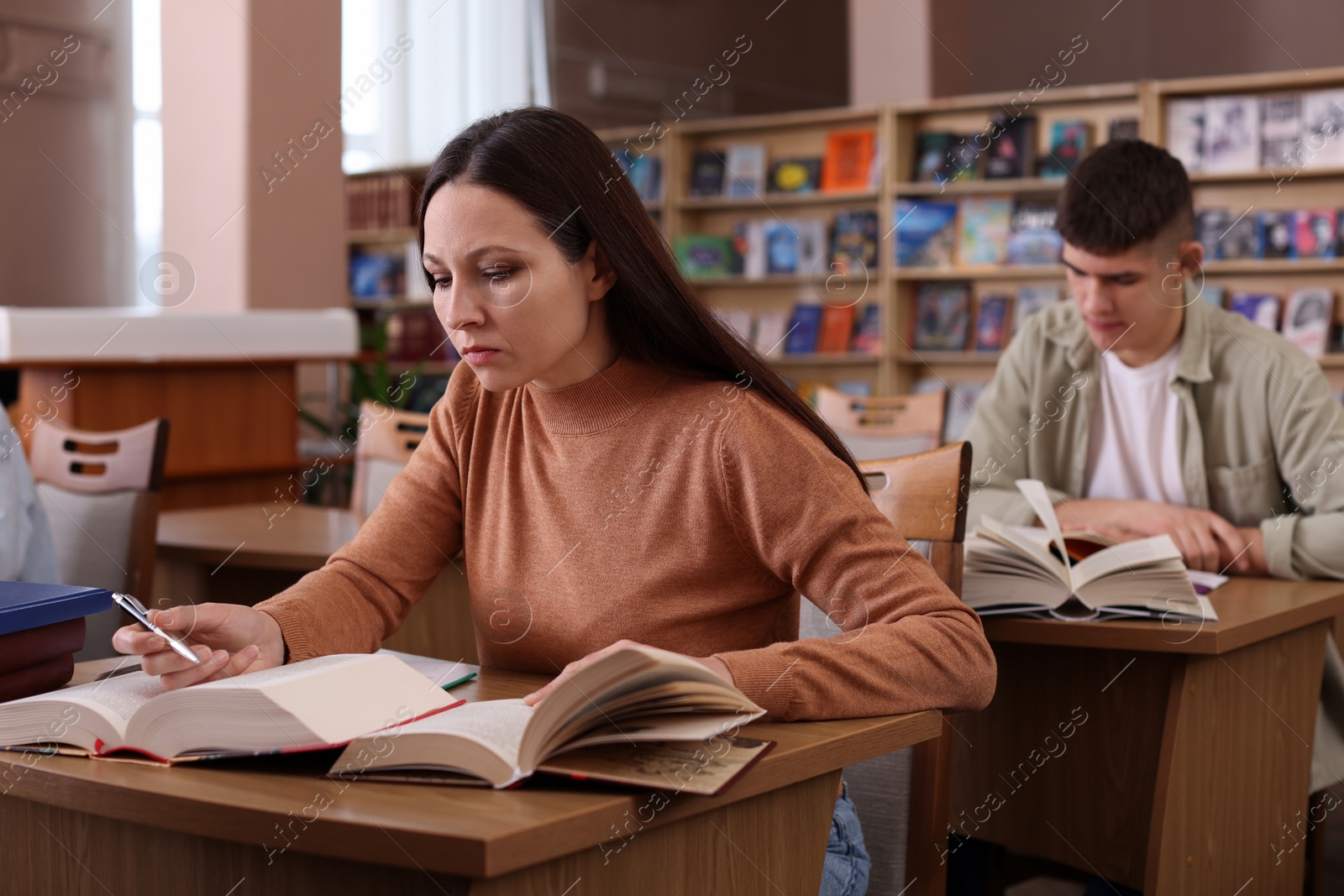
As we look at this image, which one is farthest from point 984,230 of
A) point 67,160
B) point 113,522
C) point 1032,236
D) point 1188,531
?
point 113,522

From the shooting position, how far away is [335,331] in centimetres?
470

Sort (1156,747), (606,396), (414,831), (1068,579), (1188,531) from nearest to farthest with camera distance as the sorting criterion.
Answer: (414,831)
(606,396)
(1068,579)
(1156,747)
(1188,531)

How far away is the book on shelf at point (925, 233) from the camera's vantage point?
19.8 feet

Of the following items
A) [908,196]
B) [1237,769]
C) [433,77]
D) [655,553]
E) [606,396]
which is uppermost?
[433,77]

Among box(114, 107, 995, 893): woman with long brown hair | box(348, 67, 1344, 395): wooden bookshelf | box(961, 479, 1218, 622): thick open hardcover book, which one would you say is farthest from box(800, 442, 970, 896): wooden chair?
box(348, 67, 1344, 395): wooden bookshelf

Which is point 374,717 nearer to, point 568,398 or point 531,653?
point 531,653

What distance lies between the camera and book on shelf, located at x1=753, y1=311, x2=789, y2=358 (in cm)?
654

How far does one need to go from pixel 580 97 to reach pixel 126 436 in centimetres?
573

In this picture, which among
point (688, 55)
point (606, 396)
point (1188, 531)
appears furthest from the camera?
point (688, 55)

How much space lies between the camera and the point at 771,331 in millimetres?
6586

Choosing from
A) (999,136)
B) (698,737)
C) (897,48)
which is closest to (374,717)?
A: (698,737)

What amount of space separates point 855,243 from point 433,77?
2.47m

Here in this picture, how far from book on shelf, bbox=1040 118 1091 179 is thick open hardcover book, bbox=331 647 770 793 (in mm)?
5149

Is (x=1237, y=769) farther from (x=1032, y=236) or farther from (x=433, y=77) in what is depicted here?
(x=433, y=77)
